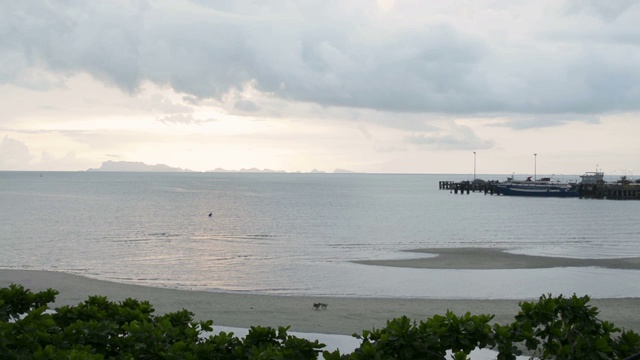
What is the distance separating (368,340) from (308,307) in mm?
14519

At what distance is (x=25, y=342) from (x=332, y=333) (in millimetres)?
11410

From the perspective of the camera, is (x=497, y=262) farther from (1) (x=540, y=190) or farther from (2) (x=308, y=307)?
(1) (x=540, y=190)

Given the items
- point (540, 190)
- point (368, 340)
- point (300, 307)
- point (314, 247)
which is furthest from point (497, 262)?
point (540, 190)

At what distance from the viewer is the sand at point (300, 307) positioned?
19.9m

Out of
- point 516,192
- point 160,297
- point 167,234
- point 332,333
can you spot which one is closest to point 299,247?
→ point 167,234

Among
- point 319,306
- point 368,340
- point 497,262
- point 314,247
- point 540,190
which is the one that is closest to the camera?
point 368,340

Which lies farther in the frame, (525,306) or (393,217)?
(393,217)

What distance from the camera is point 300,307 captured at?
2256cm

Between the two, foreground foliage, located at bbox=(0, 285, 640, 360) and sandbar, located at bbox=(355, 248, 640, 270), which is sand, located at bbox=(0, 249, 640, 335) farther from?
sandbar, located at bbox=(355, 248, 640, 270)

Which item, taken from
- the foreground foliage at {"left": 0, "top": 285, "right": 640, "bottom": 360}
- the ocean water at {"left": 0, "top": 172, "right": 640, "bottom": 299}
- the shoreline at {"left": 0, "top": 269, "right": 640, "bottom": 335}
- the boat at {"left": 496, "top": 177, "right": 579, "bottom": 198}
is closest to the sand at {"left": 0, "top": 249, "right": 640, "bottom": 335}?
the shoreline at {"left": 0, "top": 269, "right": 640, "bottom": 335}

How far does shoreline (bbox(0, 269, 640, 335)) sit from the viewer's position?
1988cm

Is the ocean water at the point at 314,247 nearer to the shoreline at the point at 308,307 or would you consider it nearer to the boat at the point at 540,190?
the shoreline at the point at 308,307

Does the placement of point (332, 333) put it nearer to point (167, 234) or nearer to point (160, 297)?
point (160, 297)

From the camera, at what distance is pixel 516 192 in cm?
13325
